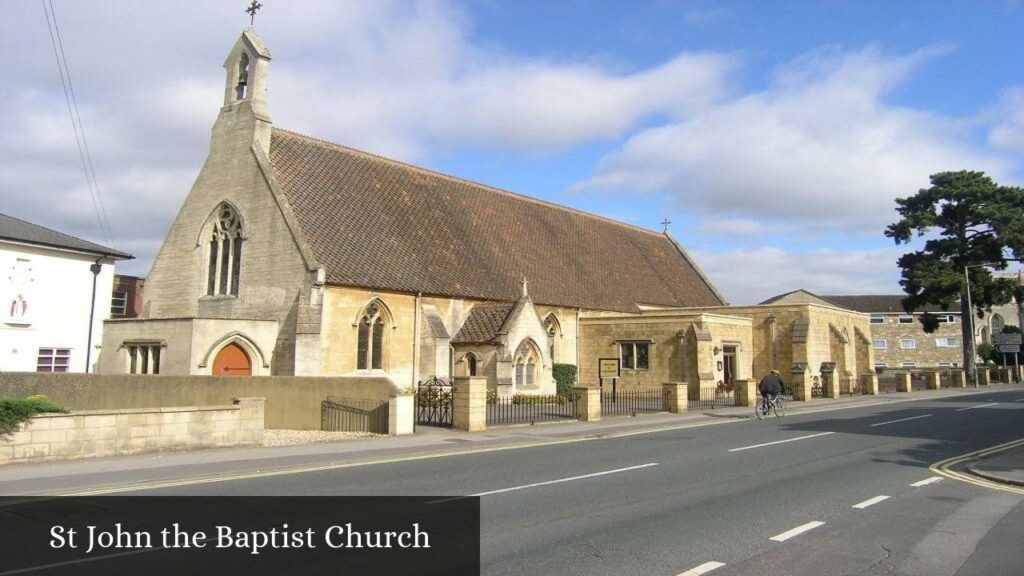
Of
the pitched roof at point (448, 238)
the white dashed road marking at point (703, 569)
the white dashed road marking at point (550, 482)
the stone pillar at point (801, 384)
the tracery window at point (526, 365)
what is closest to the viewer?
the white dashed road marking at point (703, 569)

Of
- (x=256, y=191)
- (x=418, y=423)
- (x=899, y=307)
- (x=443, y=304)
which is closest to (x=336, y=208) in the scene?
(x=256, y=191)

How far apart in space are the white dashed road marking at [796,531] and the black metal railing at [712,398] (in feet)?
69.9

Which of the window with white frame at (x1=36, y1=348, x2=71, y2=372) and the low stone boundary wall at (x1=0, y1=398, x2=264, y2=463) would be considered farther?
the window with white frame at (x1=36, y1=348, x2=71, y2=372)

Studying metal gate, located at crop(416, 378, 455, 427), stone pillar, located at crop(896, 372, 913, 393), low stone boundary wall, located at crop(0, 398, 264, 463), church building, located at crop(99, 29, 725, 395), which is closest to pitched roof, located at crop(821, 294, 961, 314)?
stone pillar, located at crop(896, 372, 913, 393)

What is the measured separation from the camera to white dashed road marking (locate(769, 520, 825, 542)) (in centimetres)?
750

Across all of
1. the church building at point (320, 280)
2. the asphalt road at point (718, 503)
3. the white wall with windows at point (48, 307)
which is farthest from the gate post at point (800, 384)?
the white wall with windows at point (48, 307)

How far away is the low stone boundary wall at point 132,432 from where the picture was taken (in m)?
13.2

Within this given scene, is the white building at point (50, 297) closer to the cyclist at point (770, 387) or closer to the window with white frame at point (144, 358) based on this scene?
the window with white frame at point (144, 358)

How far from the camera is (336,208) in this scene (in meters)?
28.9

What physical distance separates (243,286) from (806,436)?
19712 mm

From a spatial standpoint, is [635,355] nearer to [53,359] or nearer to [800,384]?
[800,384]

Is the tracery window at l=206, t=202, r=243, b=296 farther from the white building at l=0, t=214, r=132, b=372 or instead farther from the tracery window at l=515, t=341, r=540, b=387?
the tracery window at l=515, t=341, r=540, b=387

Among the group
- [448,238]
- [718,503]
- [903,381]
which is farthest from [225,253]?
[903,381]

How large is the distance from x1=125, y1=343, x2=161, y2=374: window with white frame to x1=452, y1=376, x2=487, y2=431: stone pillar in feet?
36.8
